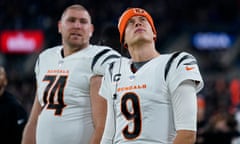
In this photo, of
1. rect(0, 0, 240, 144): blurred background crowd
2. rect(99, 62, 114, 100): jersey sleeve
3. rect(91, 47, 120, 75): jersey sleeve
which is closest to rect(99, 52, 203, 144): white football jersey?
rect(99, 62, 114, 100): jersey sleeve

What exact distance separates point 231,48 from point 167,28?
194 cm

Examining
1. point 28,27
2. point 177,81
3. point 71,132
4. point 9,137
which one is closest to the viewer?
point 177,81

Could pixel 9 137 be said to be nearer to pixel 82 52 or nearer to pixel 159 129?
pixel 82 52

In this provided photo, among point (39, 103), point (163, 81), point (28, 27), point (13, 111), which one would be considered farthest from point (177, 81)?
point (28, 27)

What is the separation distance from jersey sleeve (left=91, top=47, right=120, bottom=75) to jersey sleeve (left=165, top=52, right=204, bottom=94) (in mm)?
844

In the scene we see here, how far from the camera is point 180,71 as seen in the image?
3.95m

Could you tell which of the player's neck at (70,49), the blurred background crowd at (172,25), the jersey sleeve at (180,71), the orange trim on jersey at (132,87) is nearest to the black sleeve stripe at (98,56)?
the player's neck at (70,49)

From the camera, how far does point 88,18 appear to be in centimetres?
514

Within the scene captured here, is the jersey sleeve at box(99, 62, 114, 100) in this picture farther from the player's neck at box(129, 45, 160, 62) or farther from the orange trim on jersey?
Answer: the player's neck at box(129, 45, 160, 62)

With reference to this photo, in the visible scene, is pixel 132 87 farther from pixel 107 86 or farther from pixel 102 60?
pixel 102 60

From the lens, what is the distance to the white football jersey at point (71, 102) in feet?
16.1

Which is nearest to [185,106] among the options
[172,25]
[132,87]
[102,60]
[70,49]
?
[132,87]

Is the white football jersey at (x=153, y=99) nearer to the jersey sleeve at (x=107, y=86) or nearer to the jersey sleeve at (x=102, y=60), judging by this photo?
the jersey sleeve at (x=107, y=86)

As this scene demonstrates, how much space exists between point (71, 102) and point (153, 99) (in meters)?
1.01
